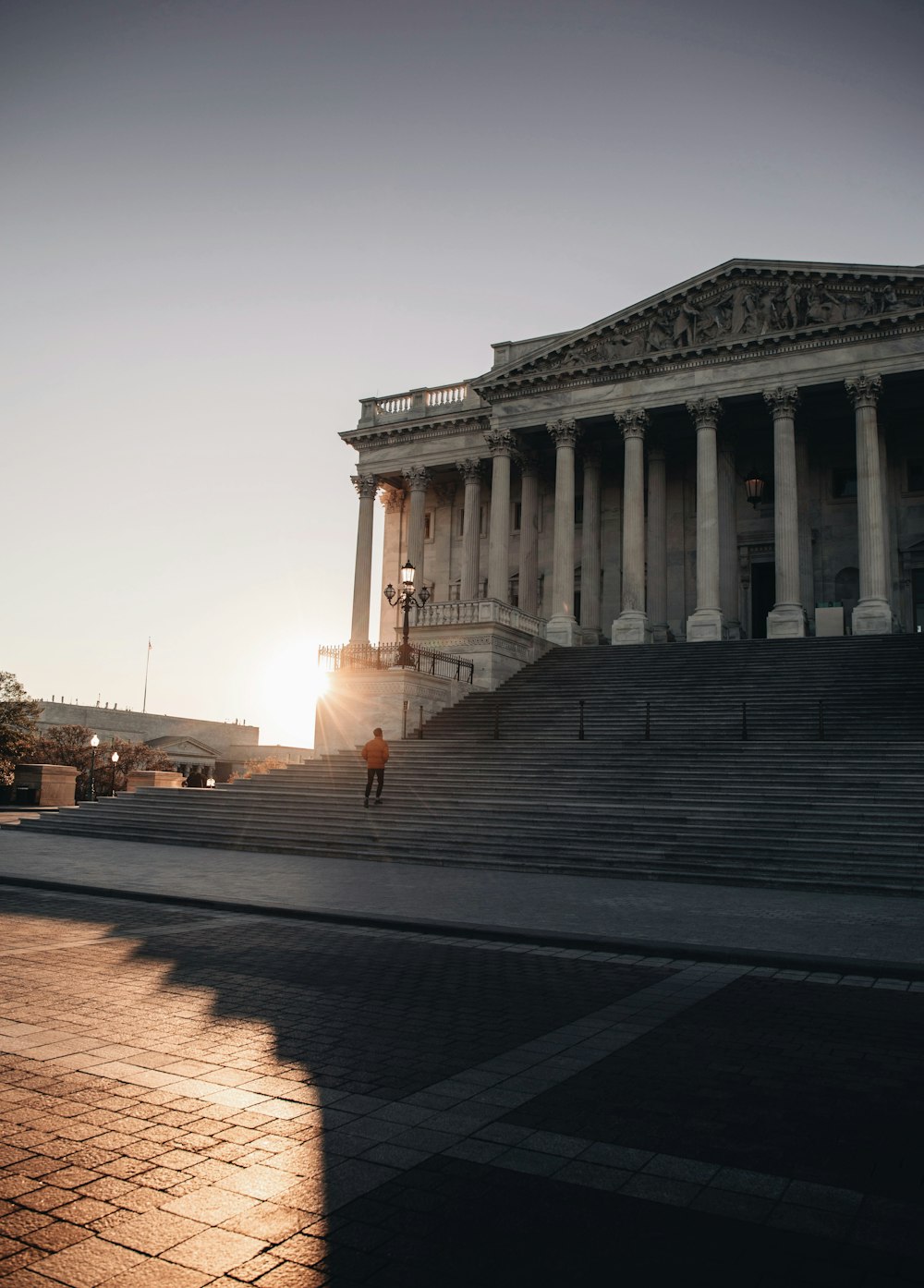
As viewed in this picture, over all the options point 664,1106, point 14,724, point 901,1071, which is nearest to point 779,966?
point 901,1071

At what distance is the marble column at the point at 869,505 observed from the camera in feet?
113

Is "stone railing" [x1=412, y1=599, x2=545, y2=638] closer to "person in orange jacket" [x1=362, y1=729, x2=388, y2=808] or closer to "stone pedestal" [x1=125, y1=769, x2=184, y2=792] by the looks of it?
"stone pedestal" [x1=125, y1=769, x2=184, y2=792]

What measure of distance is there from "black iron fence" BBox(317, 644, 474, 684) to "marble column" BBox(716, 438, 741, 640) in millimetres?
12969

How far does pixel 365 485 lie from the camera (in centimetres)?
4778

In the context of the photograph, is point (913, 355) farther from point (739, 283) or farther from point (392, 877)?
point (392, 877)

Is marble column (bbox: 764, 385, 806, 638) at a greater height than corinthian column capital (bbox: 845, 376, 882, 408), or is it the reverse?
corinthian column capital (bbox: 845, 376, 882, 408)

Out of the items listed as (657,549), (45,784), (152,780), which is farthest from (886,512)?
(45,784)

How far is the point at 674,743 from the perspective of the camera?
23016 millimetres

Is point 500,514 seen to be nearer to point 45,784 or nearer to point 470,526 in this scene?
point 470,526

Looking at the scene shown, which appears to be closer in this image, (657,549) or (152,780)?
(152,780)

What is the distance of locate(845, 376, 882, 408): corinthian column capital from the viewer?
3547 cm

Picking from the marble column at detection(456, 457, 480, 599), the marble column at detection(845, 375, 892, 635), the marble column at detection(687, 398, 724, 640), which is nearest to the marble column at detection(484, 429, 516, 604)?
the marble column at detection(456, 457, 480, 599)

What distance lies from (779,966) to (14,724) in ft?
161

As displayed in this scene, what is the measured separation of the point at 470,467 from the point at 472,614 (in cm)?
1290
